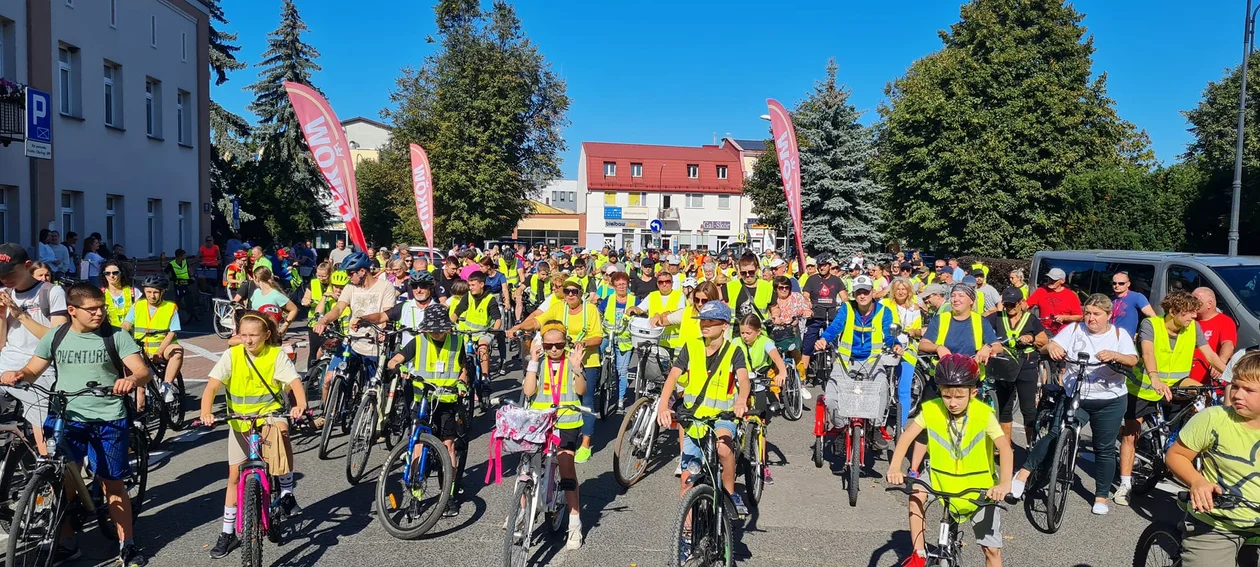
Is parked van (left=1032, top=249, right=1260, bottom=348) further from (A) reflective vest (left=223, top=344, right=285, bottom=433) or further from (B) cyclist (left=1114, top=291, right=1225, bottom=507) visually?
(A) reflective vest (left=223, top=344, right=285, bottom=433)

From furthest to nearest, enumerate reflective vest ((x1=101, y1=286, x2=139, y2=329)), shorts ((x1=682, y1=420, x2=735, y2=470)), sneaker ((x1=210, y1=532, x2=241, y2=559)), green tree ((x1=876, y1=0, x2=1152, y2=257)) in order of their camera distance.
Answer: green tree ((x1=876, y1=0, x2=1152, y2=257))
reflective vest ((x1=101, y1=286, x2=139, y2=329))
shorts ((x1=682, y1=420, x2=735, y2=470))
sneaker ((x1=210, y1=532, x2=241, y2=559))

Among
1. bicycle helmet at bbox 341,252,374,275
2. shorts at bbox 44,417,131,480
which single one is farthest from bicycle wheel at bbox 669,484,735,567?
bicycle helmet at bbox 341,252,374,275

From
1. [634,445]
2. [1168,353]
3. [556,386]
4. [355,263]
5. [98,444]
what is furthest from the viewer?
[355,263]

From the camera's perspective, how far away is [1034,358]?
864 cm

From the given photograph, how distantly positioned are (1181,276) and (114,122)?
25435mm

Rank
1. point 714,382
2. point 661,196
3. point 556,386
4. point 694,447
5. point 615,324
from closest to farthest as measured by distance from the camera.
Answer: point 694,447 < point 714,382 < point 556,386 < point 615,324 < point 661,196

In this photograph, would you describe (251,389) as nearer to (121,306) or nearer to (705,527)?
(705,527)

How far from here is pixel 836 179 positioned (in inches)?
1585

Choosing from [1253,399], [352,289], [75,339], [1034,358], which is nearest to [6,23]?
[352,289]

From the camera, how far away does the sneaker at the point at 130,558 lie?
565 centimetres

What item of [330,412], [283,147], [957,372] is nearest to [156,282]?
→ [330,412]

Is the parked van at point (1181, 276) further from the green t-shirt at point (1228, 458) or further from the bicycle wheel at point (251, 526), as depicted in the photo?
the bicycle wheel at point (251, 526)

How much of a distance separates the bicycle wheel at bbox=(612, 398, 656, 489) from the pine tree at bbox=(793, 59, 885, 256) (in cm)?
3259

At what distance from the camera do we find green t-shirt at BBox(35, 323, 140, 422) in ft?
18.5
